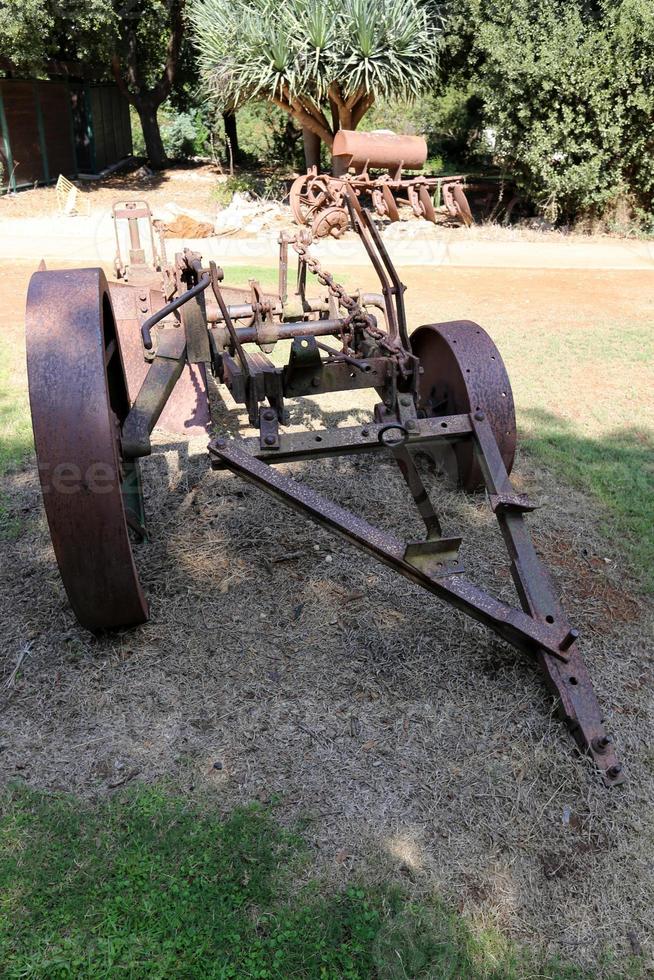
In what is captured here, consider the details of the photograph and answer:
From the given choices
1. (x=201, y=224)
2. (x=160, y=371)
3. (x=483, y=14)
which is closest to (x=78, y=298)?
(x=160, y=371)

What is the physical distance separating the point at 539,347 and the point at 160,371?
4.96m

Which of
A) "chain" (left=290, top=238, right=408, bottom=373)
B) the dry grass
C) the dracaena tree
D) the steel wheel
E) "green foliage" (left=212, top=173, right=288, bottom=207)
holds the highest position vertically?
the dracaena tree

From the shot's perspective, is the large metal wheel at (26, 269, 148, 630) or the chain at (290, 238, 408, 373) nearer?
the large metal wheel at (26, 269, 148, 630)

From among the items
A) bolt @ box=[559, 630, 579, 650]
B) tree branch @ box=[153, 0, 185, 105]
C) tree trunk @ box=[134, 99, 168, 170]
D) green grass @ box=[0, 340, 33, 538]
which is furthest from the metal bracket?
tree branch @ box=[153, 0, 185, 105]

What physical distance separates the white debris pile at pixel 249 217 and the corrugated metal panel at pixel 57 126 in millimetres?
6527

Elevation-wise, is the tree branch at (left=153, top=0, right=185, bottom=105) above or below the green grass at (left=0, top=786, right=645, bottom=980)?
above

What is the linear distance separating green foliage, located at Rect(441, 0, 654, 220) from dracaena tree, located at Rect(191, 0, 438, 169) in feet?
4.89

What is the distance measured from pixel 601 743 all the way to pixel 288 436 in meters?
1.64

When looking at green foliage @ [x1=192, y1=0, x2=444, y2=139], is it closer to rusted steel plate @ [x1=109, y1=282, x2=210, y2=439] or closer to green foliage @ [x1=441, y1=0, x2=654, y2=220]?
green foliage @ [x1=441, y1=0, x2=654, y2=220]

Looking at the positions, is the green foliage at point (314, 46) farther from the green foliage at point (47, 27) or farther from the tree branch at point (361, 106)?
the green foliage at point (47, 27)

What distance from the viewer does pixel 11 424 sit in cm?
534

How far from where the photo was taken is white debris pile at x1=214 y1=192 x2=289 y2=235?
14.9 metres

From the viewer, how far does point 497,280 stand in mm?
10922

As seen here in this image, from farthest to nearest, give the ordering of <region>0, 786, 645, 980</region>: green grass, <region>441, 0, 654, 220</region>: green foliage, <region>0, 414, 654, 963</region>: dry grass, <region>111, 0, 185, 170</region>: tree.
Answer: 1. <region>111, 0, 185, 170</region>: tree
2. <region>441, 0, 654, 220</region>: green foliage
3. <region>0, 414, 654, 963</region>: dry grass
4. <region>0, 786, 645, 980</region>: green grass
